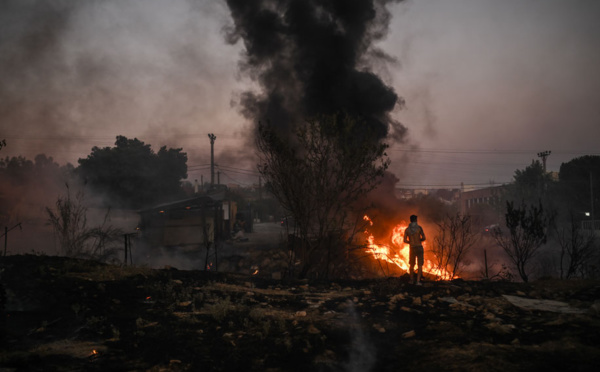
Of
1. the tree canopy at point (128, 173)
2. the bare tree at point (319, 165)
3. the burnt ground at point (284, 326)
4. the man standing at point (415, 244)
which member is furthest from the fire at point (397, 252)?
the tree canopy at point (128, 173)

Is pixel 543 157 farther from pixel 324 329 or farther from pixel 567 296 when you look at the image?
pixel 324 329

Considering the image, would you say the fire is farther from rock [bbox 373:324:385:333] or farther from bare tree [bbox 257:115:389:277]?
rock [bbox 373:324:385:333]

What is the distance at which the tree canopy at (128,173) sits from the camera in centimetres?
3528

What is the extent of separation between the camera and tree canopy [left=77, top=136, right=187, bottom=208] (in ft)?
116

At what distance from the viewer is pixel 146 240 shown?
23.9 m

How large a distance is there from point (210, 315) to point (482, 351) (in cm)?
376

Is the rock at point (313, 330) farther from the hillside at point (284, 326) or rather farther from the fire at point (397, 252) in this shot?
the fire at point (397, 252)

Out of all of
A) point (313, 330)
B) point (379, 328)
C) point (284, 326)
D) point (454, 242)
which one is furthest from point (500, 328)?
point (454, 242)

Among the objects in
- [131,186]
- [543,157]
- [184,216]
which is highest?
[543,157]

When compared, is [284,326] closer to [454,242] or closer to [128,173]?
[454,242]

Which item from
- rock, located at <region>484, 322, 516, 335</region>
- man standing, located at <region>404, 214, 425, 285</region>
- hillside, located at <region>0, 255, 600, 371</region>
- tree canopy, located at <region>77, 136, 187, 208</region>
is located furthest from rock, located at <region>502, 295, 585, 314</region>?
tree canopy, located at <region>77, 136, 187, 208</region>

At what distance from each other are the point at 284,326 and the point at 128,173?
3521cm

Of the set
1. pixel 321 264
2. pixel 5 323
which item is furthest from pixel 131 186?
pixel 5 323

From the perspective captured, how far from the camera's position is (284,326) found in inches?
199
